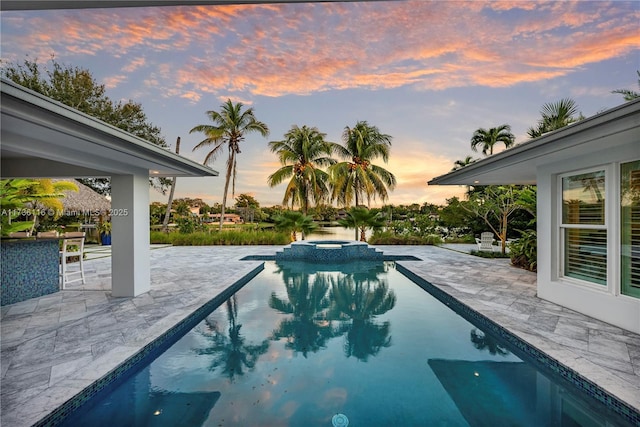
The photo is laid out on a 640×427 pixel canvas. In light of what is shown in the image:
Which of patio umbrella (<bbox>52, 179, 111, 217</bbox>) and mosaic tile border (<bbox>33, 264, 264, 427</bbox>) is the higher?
patio umbrella (<bbox>52, 179, 111, 217</bbox>)

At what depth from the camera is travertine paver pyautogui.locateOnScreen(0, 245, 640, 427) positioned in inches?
111

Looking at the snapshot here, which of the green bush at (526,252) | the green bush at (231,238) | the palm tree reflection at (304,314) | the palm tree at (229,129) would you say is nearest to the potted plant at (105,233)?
the green bush at (231,238)

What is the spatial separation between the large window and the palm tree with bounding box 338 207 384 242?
1086 cm

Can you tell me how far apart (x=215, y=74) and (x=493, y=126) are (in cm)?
1864

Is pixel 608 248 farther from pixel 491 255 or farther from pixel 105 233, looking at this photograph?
pixel 105 233

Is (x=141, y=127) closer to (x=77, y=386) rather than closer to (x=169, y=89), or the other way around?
(x=169, y=89)

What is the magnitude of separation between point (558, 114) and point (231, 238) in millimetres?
18600

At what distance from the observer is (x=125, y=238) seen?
5836 millimetres

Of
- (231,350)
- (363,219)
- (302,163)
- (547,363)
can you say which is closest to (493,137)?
(363,219)

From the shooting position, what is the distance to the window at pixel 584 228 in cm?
477

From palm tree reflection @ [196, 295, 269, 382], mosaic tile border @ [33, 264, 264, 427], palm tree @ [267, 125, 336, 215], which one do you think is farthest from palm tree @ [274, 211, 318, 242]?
palm tree reflection @ [196, 295, 269, 382]

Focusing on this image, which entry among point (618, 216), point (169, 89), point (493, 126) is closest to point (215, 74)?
point (169, 89)

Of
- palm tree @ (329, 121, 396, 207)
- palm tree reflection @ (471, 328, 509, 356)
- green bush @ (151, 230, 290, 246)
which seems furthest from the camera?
palm tree @ (329, 121, 396, 207)

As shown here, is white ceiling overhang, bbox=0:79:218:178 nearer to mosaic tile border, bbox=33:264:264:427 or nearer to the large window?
mosaic tile border, bbox=33:264:264:427
